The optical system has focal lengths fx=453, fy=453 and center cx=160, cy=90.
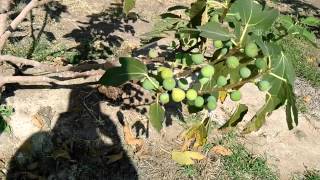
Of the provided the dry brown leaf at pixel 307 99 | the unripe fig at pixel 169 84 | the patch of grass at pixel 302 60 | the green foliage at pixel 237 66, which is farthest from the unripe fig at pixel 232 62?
the patch of grass at pixel 302 60

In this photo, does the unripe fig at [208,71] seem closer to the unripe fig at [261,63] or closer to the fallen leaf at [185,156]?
the unripe fig at [261,63]

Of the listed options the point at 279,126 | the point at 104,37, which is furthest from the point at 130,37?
the point at 279,126

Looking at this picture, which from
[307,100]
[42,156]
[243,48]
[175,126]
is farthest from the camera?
[307,100]

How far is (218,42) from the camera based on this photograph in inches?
81.8

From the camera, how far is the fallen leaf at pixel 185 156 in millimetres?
3572

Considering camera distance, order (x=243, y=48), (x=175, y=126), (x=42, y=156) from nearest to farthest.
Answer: (x=243, y=48), (x=42, y=156), (x=175, y=126)

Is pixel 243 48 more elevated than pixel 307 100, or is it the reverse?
pixel 243 48

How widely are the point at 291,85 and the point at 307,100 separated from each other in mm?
3111

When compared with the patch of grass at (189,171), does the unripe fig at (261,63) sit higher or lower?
higher

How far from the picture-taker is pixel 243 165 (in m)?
3.75

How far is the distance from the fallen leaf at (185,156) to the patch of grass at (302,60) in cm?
203

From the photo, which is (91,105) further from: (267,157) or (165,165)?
(267,157)

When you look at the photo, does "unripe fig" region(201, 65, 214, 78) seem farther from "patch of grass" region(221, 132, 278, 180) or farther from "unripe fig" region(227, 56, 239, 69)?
"patch of grass" region(221, 132, 278, 180)

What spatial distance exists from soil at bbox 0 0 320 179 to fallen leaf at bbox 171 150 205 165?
0.05 meters
